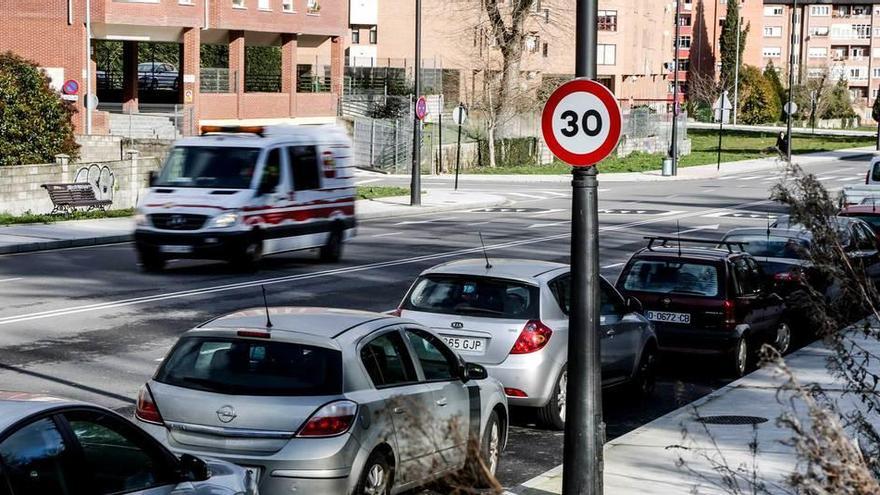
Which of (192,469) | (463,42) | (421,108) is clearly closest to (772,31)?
(463,42)

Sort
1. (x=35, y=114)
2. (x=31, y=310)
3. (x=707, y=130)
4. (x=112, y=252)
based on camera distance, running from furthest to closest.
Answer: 1. (x=707, y=130)
2. (x=35, y=114)
3. (x=112, y=252)
4. (x=31, y=310)

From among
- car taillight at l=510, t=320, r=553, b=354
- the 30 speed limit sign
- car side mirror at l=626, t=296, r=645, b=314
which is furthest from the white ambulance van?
the 30 speed limit sign

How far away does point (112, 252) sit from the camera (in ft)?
88.3

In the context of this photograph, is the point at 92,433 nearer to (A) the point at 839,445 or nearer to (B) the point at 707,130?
(A) the point at 839,445

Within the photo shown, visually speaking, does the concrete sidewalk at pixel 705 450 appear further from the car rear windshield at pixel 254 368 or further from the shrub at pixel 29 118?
the shrub at pixel 29 118

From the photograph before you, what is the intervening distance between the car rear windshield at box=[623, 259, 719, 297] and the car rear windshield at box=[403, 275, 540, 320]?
3848mm

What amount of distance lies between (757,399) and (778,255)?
6.13 meters

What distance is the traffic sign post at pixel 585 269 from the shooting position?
30.1 feet

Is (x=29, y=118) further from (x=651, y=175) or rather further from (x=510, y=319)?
(x=651, y=175)

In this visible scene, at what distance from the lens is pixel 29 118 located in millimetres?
37219

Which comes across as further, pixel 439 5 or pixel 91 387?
pixel 439 5

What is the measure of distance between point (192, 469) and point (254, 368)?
203cm

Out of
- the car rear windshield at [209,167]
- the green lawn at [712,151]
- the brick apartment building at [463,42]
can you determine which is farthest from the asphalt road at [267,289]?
the brick apartment building at [463,42]

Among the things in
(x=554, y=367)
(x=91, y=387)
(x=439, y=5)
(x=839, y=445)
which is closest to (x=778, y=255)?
(x=554, y=367)
